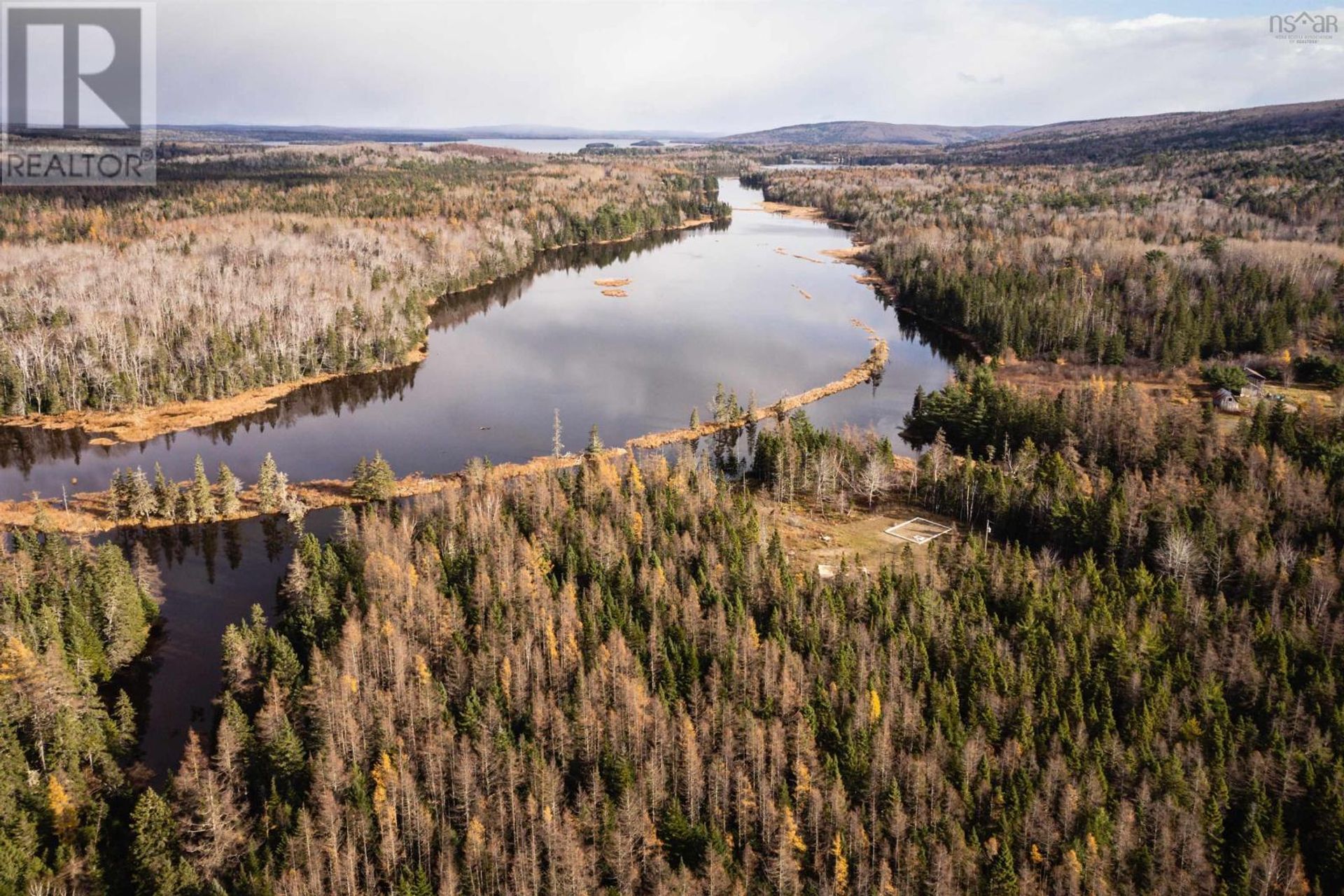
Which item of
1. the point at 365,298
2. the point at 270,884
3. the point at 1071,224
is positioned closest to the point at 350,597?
the point at 270,884

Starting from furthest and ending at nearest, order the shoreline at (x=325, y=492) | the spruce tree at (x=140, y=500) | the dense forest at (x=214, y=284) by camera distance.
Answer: the dense forest at (x=214, y=284) → the shoreline at (x=325, y=492) → the spruce tree at (x=140, y=500)

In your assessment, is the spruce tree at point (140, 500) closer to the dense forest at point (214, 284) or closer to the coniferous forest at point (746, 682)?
the coniferous forest at point (746, 682)

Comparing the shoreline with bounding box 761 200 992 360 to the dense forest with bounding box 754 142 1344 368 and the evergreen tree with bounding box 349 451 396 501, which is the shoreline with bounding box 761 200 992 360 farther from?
the evergreen tree with bounding box 349 451 396 501

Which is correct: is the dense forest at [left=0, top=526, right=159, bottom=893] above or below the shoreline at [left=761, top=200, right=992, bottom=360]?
below

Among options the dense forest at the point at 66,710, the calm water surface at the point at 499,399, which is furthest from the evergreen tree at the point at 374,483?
the dense forest at the point at 66,710

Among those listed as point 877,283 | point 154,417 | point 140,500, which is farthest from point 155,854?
point 877,283

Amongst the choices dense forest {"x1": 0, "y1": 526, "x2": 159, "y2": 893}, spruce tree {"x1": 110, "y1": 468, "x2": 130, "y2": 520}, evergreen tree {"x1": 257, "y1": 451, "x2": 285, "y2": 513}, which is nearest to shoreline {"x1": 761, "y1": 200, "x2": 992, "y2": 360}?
evergreen tree {"x1": 257, "y1": 451, "x2": 285, "y2": 513}
